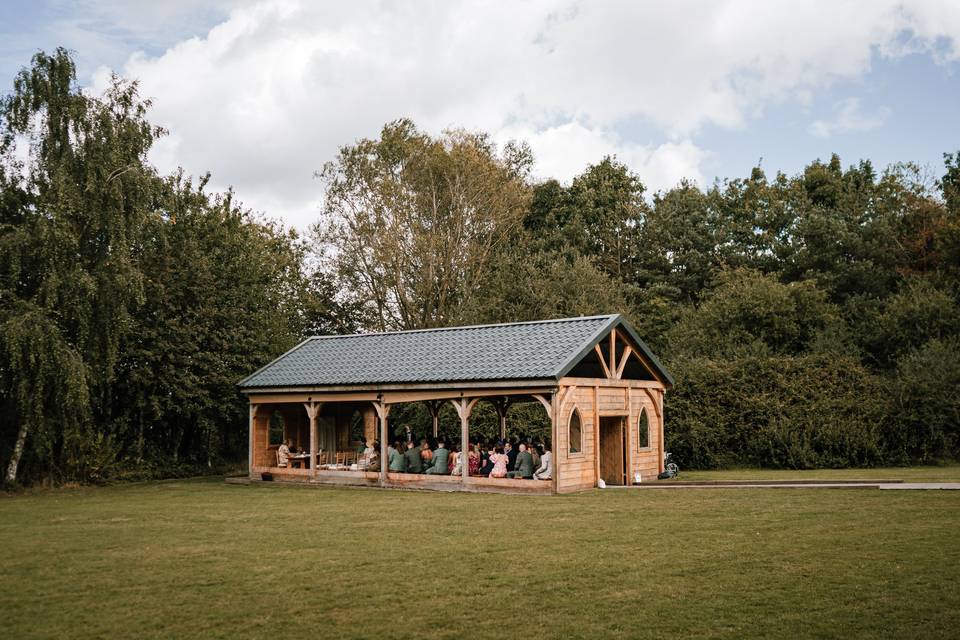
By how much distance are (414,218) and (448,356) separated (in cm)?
1798

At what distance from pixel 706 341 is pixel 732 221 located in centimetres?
1265

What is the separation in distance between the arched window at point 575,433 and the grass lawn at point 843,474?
12.6ft

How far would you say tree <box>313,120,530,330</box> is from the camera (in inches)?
1497

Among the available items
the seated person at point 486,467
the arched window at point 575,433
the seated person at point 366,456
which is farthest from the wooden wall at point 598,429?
the seated person at point 366,456

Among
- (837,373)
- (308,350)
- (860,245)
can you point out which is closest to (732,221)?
(860,245)

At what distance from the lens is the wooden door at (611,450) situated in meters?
20.6

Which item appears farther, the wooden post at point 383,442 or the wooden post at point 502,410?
the wooden post at point 502,410

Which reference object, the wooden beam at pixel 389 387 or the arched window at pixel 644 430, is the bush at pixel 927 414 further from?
the wooden beam at pixel 389 387

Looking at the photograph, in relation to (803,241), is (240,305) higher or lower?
lower

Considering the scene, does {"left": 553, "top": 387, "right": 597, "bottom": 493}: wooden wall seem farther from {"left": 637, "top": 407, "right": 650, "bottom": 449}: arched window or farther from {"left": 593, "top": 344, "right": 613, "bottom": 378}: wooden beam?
{"left": 637, "top": 407, "right": 650, "bottom": 449}: arched window

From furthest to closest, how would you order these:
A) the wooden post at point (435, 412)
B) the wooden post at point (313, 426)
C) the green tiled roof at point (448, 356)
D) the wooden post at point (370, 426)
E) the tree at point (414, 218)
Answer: the tree at point (414, 218) < the wooden post at point (370, 426) < the wooden post at point (435, 412) < the wooden post at point (313, 426) < the green tiled roof at point (448, 356)

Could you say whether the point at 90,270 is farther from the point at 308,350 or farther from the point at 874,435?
the point at 874,435

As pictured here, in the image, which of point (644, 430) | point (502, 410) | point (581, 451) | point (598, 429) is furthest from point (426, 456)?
point (644, 430)

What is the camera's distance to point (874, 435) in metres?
24.3
